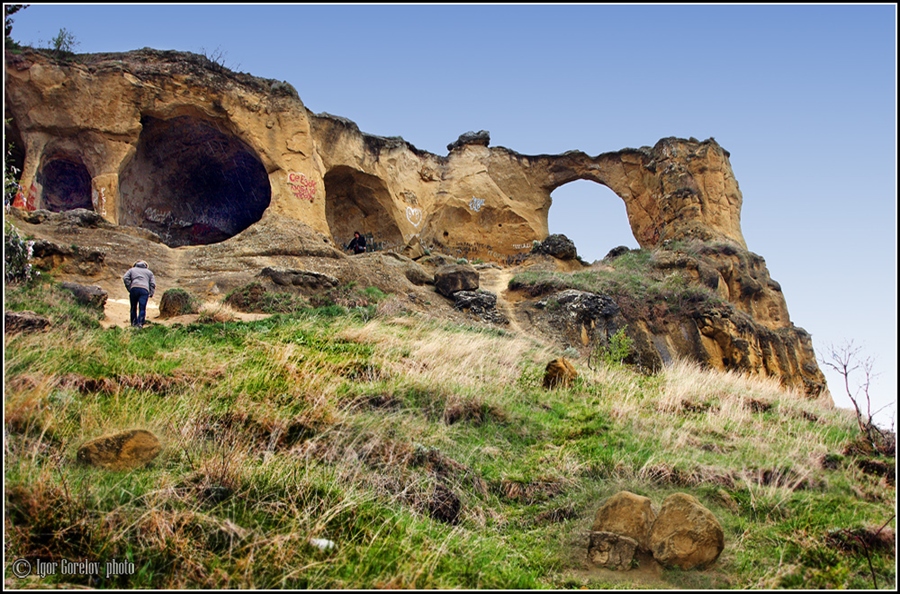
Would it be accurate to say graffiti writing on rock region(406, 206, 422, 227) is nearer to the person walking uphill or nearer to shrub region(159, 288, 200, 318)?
the person walking uphill

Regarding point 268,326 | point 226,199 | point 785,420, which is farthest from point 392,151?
point 785,420

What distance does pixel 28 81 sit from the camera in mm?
18703

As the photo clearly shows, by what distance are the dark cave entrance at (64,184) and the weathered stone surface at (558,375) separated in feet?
52.9

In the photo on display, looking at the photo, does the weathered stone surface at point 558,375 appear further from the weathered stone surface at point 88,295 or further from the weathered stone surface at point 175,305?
the weathered stone surface at point 88,295

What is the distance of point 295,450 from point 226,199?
20.5 metres

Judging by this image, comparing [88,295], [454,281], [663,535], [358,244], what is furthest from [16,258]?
[358,244]

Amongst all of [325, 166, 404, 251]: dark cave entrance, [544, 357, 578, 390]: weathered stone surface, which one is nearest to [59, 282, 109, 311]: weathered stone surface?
[544, 357, 578, 390]: weathered stone surface

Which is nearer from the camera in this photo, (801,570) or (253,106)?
(801,570)

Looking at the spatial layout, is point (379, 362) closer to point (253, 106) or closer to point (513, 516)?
point (513, 516)

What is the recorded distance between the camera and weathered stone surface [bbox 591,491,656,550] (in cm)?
460

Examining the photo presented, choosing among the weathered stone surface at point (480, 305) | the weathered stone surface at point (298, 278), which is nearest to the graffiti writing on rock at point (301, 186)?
the weathered stone surface at point (298, 278)

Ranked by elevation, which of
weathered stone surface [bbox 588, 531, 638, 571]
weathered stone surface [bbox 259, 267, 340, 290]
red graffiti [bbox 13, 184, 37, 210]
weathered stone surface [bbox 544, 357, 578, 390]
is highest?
red graffiti [bbox 13, 184, 37, 210]

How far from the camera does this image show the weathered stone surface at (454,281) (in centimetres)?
1819

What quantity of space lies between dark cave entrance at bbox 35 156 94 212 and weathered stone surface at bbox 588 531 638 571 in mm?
19453
